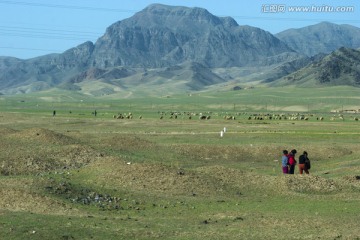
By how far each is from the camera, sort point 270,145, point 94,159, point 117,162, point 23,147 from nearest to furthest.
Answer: point 117,162 → point 94,159 → point 23,147 → point 270,145

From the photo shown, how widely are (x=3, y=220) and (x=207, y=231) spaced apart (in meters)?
6.95

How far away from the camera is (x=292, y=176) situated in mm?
36344

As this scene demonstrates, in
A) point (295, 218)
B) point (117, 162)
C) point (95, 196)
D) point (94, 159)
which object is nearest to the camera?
point (295, 218)

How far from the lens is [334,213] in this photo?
2875cm

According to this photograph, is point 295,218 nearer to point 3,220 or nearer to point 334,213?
point 334,213

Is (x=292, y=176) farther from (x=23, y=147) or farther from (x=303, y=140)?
(x=303, y=140)

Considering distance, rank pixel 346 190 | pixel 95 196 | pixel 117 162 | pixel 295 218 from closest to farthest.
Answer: pixel 295 218 < pixel 95 196 < pixel 346 190 < pixel 117 162

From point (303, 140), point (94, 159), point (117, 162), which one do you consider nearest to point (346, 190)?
point (117, 162)

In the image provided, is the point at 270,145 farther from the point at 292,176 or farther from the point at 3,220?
the point at 3,220

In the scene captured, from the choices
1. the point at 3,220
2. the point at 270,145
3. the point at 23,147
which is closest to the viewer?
the point at 3,220

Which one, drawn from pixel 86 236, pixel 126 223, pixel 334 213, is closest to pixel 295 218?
pixel 334 213

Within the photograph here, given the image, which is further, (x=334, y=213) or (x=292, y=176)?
(x=292, y=176)

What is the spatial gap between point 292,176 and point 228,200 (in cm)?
544

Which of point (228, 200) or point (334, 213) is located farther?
point (228, 200)
